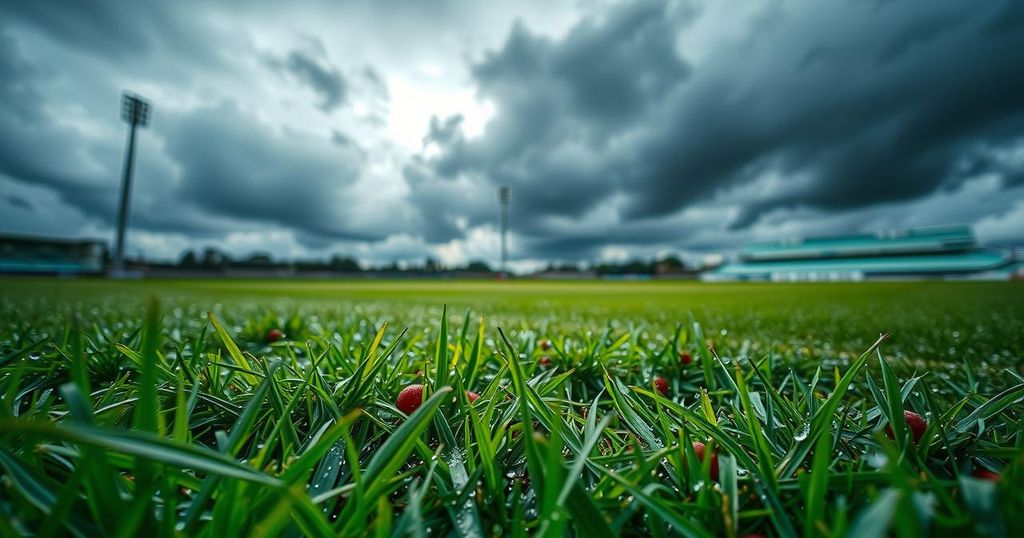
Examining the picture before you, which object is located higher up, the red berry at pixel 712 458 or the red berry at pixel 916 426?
the red berry at pixel 916 426

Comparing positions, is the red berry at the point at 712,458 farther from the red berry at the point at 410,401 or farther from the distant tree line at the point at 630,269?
the distant tree line at the point at 630,269

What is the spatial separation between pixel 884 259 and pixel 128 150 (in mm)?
89937

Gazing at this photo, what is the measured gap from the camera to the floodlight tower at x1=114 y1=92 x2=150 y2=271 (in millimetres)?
34344

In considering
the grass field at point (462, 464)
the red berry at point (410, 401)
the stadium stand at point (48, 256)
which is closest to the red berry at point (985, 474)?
the grass field at point (462, 464)

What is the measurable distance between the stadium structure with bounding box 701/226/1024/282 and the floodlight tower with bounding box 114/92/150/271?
7130cm

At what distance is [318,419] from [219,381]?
38 cm

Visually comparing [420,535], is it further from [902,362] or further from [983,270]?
[983,270]

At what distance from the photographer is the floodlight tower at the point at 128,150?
3434 cm

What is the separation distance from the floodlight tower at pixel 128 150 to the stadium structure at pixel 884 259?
7130 centimetres

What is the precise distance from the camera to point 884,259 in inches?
2178

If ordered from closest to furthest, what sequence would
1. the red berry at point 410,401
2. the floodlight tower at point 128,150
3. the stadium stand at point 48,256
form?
the red berry at point 410,401, the floodlight tower at point 128,150, the stadium stand at point 48,256

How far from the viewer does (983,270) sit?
163 ft

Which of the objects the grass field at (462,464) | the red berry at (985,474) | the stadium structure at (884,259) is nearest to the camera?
the grass field at (462,464)

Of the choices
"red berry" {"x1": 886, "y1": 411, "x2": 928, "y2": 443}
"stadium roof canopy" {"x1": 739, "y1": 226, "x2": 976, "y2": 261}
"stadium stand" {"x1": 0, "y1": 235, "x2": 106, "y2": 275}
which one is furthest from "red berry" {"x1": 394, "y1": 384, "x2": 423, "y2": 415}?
"stadium roof canopy" {"x1": 739, "y1": 226, "x2": 976, "y2": 261}
